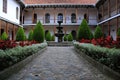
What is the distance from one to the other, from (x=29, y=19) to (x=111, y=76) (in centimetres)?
3438

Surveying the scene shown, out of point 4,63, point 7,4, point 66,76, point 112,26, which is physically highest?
point 7,4

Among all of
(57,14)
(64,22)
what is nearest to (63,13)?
(57,14)

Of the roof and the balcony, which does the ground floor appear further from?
the roof

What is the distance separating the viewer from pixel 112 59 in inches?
253

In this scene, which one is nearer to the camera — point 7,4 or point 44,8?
point 7,4

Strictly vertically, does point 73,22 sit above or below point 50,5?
below

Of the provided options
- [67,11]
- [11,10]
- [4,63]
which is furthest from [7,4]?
[4,63]

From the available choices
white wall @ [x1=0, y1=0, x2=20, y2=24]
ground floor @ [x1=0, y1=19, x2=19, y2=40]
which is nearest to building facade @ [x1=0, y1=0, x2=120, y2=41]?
ground floor @ [x1=0, y1=19, x2=19, y2=40]

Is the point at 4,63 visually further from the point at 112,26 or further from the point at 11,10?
the point at 112,26

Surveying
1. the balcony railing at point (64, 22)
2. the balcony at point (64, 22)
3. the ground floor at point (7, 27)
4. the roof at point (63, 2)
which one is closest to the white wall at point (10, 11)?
the ground floor at point (7, 27)

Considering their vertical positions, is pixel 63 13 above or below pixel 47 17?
above

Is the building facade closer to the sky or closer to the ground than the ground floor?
closer to the sky

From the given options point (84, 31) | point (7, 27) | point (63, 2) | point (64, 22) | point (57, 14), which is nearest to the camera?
point (84, 31)

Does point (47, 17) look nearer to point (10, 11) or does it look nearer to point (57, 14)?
point (57, 14)
